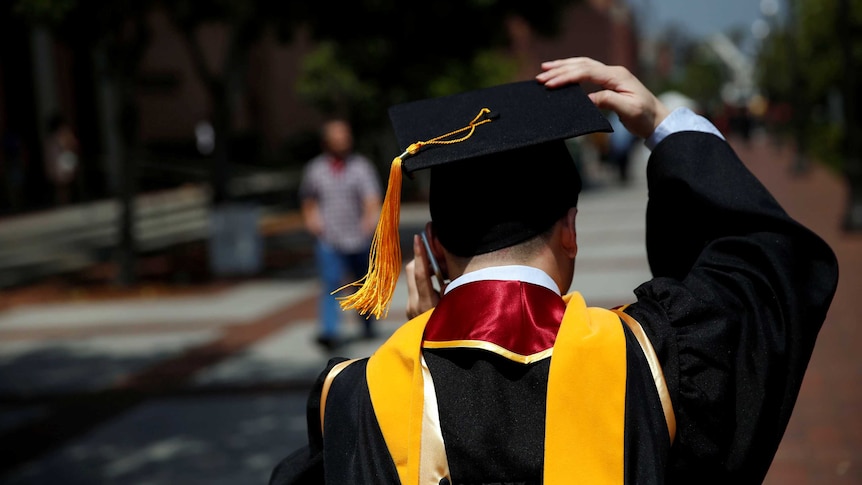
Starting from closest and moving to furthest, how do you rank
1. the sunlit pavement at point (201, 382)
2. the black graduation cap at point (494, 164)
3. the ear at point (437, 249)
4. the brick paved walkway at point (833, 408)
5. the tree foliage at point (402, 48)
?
1. the black graduation cap at point (494, 164)
2. the ear at point (437, 249)
3. the brick paved walkway at point (833, 408)
4. the sunlit pavement at point (201, 382)
5. the tree foliage at point (402, 48)

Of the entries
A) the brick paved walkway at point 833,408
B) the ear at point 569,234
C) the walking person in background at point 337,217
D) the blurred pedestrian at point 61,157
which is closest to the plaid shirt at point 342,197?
the walking person in background at point 337,217

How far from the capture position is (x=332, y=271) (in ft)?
26.2

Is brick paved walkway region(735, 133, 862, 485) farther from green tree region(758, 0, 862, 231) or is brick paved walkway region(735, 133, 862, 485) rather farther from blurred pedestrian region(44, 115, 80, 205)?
blurred pedestrian region(44, 115, 80, 205)

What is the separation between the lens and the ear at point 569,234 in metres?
1.83

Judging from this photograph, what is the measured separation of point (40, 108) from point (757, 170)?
18.4 metres

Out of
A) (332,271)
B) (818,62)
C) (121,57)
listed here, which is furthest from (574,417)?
(818,62)

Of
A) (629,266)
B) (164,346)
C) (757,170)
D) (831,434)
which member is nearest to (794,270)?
(831,434)

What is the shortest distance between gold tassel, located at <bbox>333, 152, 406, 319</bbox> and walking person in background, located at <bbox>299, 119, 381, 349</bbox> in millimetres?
5817

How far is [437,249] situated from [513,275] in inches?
7.7

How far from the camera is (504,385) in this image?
175cm

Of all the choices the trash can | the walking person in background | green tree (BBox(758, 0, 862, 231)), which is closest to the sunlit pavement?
the walking person in background

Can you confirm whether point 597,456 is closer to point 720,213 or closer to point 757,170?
point 720,213

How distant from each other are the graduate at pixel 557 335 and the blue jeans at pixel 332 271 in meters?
5.90

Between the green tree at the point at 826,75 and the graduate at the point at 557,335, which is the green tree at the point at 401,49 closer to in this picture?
the green tree at the point at 826,75
